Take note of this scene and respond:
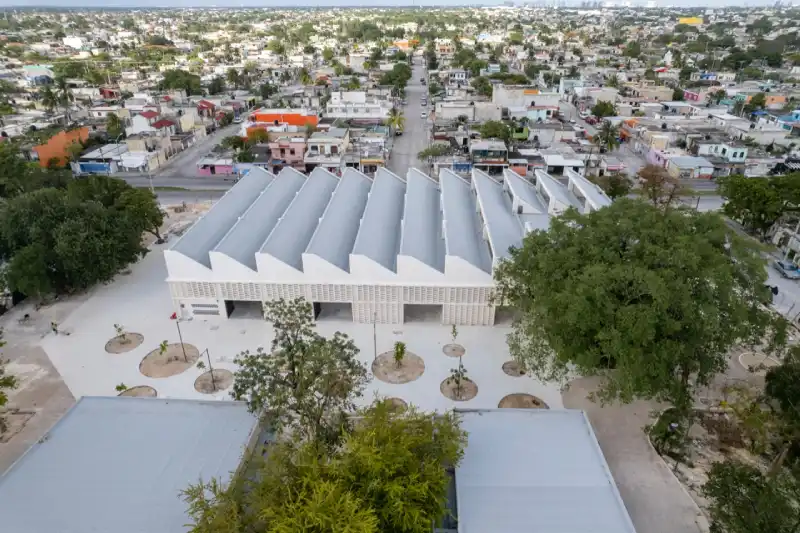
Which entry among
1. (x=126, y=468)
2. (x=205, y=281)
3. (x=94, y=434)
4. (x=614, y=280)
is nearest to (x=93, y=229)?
(x=205, y=281)

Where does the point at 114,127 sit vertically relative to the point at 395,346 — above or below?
above

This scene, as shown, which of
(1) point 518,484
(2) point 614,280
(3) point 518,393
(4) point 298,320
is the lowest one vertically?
(3) point 518,393

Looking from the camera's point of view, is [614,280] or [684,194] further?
[684,194]

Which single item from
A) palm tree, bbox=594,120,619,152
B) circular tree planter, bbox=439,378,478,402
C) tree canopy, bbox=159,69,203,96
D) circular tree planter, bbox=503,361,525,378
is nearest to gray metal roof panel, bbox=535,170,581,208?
circular tree planter, bbox=503,361,525,378

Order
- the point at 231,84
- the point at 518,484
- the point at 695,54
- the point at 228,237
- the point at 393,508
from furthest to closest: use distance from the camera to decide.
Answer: the point at 695,54, the point at 231,84, the point at 228,237, the point at 518,484, the point at 393,508

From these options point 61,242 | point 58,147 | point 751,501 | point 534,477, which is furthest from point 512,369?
point 58,147

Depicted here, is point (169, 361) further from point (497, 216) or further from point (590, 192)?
point (590, 192)

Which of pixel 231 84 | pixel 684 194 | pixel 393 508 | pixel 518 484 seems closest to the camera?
pixel 393 508

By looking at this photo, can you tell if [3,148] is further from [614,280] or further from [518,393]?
[614,280]
